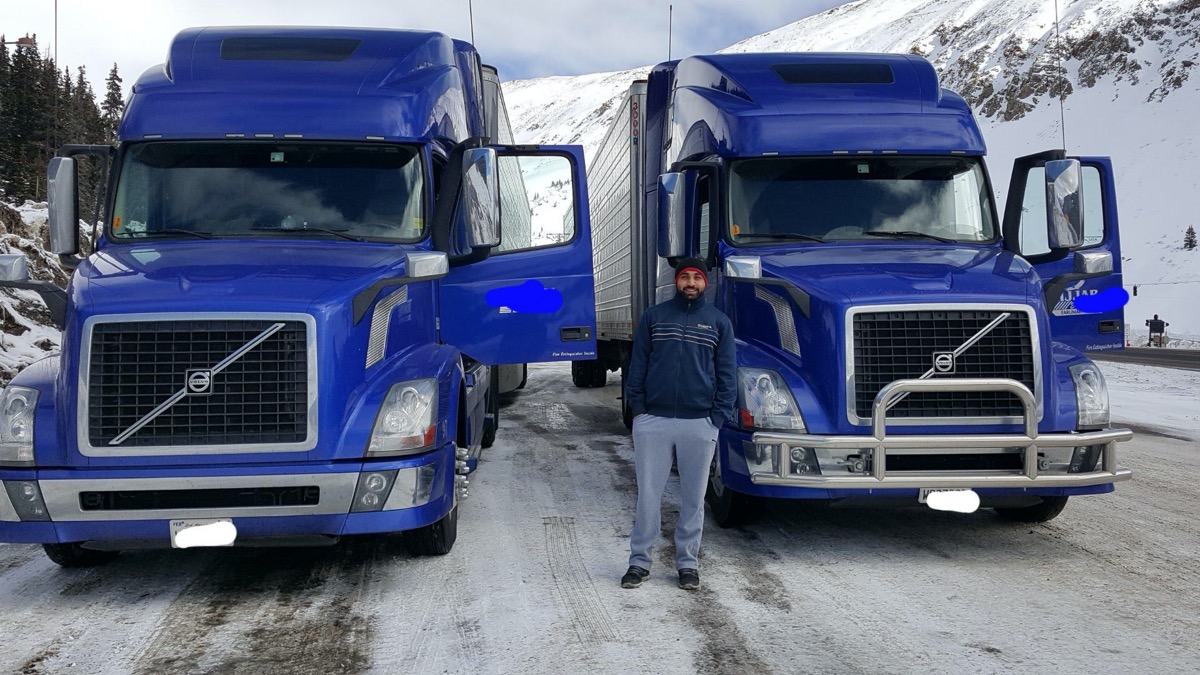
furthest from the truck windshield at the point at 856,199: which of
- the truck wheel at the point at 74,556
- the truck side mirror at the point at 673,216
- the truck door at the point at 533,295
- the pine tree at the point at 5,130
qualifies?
the pine tree at the point at 5,130

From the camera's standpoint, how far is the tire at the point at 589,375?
63.0 ft

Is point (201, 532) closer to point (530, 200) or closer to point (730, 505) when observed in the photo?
point (730, 505)

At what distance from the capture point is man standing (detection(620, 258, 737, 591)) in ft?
20.4

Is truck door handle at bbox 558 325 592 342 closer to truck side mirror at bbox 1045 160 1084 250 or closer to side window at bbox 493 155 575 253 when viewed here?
side window at bbox 493 155 575 253

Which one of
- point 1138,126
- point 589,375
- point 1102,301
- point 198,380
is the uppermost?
→ point 1138,126

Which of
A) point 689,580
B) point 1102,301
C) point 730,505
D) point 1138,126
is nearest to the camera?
point 689,580

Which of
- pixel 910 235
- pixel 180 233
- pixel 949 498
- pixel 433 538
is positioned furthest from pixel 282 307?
pixel 910 235

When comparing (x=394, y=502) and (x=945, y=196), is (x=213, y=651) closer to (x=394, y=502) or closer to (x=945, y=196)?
(x=394, y=502)

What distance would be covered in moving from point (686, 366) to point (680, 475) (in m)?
0.61

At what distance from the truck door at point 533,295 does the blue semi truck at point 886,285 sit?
0.68m

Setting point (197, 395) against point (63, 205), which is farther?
point (63, 205)

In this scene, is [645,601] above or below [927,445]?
below

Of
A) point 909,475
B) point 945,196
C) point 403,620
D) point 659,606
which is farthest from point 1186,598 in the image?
point 403,620

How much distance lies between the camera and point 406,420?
20.3 ft
